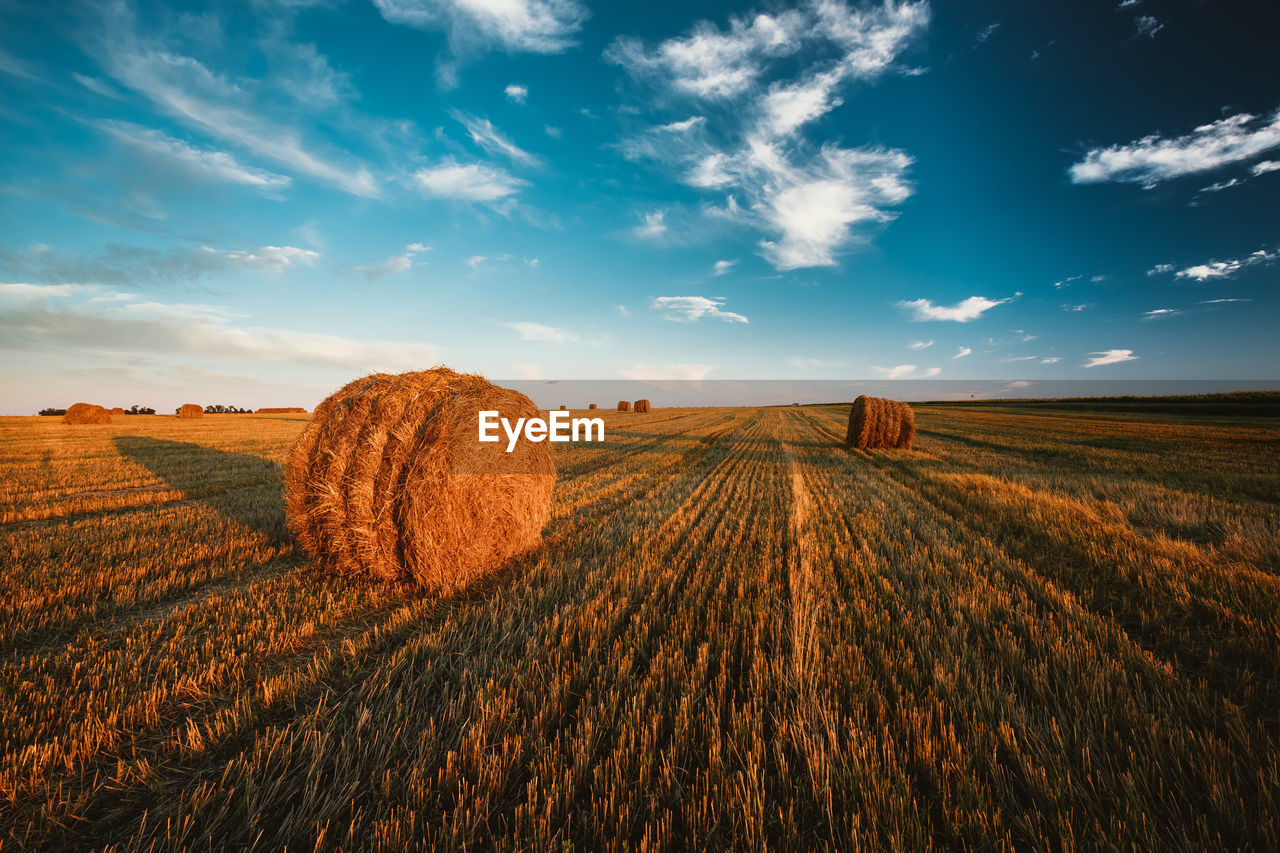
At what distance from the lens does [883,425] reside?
55.3ft

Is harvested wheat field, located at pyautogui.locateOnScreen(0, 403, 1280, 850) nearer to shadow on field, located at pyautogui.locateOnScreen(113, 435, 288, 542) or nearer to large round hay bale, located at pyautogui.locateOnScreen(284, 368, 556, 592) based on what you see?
large round hay bale, located at pyautogui.locateOnScreen(284, 368, 556, 592)

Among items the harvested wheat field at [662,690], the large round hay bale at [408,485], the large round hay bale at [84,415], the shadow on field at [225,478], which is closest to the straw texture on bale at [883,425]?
the harvested wheat field at [662,690]

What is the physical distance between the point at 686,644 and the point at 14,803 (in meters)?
3.46

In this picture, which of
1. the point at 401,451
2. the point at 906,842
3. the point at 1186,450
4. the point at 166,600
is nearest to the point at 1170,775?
the point at 906,842

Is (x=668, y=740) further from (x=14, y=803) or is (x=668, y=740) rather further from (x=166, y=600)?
(x=166, y=600)

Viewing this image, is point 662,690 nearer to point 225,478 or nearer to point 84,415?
point 225,478

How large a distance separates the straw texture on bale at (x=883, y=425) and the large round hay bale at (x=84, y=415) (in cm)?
4112

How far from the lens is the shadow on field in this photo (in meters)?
7.00

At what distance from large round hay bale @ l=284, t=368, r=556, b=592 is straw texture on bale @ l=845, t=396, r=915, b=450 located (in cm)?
1477

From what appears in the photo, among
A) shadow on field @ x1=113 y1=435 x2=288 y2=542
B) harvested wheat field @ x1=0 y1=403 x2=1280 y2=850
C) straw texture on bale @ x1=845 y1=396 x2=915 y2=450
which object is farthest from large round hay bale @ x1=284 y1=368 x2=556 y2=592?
straw texture on bale @ x1=845 y1=396 x2=915 y2=450

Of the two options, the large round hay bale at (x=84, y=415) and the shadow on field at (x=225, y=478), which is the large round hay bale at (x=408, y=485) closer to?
the shadow on field at (x=225, y=478)

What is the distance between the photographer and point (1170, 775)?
7.20 feet

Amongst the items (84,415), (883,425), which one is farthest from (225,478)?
(84,415)

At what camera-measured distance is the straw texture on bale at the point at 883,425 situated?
16766mm
